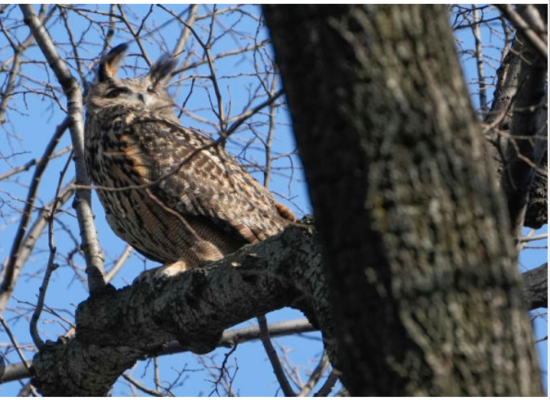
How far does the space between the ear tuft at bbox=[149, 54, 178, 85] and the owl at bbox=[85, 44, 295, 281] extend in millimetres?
608

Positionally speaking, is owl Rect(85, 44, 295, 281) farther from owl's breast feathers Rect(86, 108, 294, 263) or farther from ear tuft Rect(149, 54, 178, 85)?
ear tuft Rect(149, 54, 178, 85)

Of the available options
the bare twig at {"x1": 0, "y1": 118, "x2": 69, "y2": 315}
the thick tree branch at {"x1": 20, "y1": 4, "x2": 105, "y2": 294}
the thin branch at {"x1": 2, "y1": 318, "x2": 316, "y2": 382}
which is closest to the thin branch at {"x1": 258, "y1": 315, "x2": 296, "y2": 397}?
the thin branch at {"x1": 2, "y1": 318, "x2": 316, "y2": 382}

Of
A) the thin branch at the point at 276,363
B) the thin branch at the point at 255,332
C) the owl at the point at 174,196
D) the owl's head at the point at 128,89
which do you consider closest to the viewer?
the thin branch at the point at 276,363

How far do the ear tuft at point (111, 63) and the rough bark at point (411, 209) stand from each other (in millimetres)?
3730

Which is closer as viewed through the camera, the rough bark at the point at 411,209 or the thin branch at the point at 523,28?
the rough bark at the point at 411,209

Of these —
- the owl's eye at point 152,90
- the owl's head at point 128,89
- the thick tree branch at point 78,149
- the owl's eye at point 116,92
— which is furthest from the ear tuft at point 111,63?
the thick tree branch at point 78,149

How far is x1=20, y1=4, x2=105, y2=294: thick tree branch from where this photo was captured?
400cm

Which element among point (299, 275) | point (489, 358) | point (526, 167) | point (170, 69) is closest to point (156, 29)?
point (170, 69)

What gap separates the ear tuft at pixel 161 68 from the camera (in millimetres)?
5336

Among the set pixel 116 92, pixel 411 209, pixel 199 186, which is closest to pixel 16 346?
pixel 199 186

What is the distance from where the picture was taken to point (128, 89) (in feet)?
17.3

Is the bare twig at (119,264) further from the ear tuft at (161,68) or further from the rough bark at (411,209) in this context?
the rough bark at (411,209)

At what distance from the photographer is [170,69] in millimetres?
5480

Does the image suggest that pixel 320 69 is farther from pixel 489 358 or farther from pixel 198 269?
pixel 198 269
